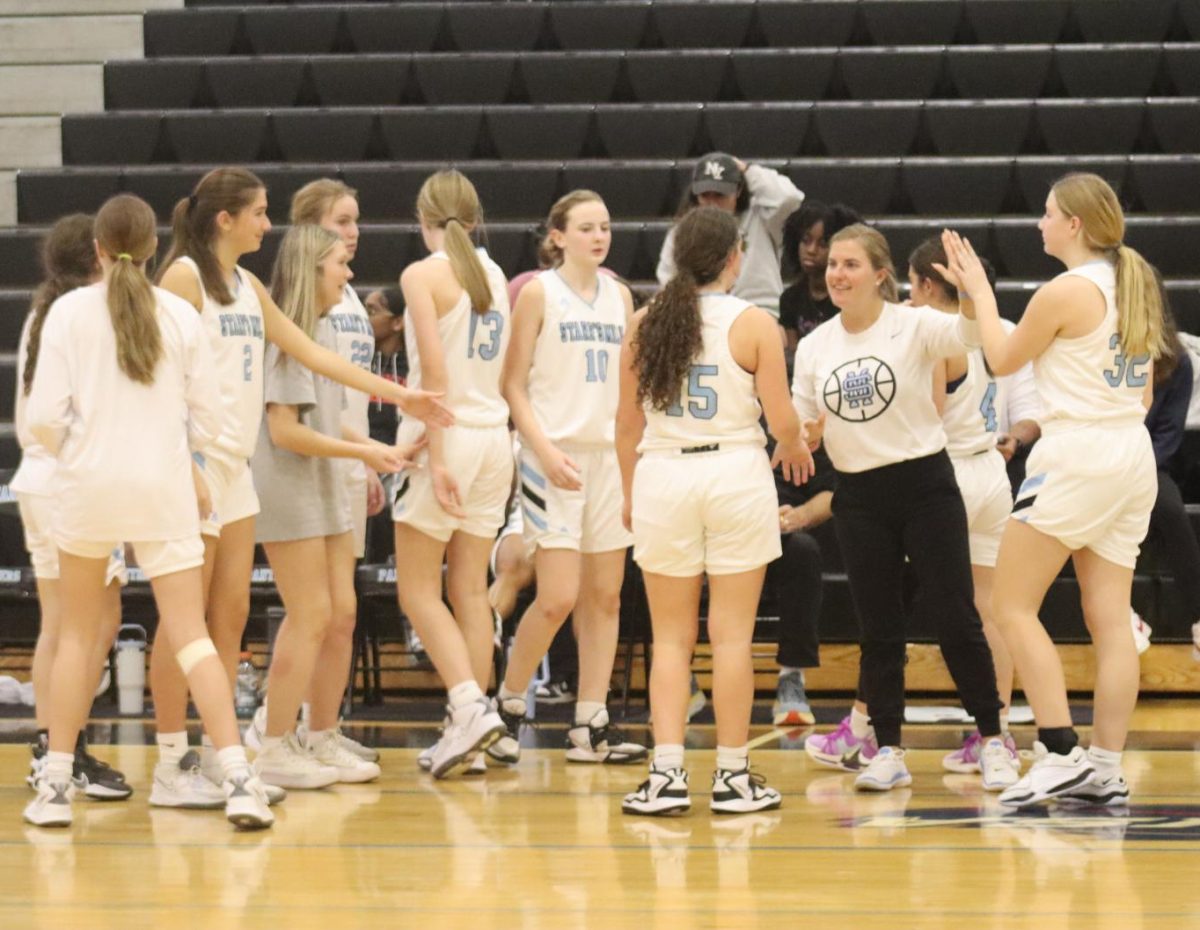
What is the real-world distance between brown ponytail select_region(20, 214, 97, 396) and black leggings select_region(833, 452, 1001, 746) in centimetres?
205

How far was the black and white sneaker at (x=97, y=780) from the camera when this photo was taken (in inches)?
180

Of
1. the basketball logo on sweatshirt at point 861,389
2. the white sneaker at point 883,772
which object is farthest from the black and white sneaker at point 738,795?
the basketball logo on sweatshirt at point 861,389

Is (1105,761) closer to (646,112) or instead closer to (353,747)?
(353,747)

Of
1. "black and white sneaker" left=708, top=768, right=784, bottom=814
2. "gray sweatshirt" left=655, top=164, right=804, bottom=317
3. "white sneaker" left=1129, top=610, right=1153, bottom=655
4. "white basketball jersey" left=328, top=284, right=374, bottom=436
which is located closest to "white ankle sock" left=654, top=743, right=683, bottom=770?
"black and white sneaker" left=708, top=768, right=784, bottom=814

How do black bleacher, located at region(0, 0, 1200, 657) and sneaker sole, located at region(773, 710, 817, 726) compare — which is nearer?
sneaker sole, located at region(773, 710, 817, 726)

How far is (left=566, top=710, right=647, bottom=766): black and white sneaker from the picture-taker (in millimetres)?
5188

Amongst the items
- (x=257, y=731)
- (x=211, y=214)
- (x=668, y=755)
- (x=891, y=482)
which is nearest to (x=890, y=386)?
(x=891, y=482)

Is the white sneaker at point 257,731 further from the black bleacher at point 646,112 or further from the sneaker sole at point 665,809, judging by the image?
the black bleacher at point 646,112

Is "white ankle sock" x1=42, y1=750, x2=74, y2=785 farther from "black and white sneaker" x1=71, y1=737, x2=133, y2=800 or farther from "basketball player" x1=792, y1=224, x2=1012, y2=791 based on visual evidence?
"basketball player" x1=792, y1=224, x2=1012, y2=791

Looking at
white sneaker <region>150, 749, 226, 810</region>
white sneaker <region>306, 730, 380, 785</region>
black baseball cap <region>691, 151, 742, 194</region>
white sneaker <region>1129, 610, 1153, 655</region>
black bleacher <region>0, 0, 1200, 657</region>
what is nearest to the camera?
white sneaker <region>150, 749, 226, 810</region>

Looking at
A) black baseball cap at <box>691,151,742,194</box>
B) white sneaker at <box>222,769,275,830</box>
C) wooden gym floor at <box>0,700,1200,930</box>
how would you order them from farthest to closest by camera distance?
1. black baseball cap at <box>691,151,742,194</box>
2. white sneaker at <box>222,769,275,830</box>
3. wooden gym floor at <box>0,700,1200,930</box>

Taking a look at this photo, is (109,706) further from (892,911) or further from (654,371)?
(892,911)

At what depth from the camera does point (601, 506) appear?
16.8ft

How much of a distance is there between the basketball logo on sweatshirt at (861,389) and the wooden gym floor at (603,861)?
3.28 feet
